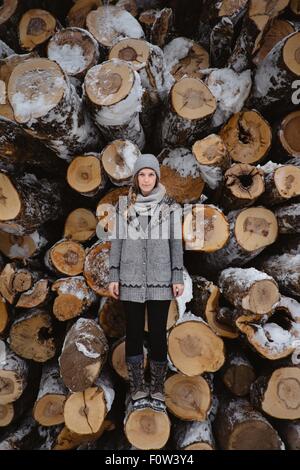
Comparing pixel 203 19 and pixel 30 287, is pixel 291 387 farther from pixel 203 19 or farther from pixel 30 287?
pixel 203 19

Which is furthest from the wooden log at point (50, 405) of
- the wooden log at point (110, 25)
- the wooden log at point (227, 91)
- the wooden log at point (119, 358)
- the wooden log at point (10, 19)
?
the wooden log at point (10, 19)

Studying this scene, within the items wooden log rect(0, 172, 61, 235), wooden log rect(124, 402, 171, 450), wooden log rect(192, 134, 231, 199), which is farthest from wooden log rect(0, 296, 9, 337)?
wooden log rect(192, 134, 231, 199)

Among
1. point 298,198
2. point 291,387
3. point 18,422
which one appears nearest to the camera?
point 291,387

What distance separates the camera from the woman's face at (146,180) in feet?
6.26

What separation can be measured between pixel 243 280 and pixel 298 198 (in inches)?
25.1

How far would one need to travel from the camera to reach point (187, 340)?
2070 mm

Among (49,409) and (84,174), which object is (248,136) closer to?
(84,174)

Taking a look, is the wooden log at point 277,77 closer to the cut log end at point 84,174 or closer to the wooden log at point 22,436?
the cut log end at point 84,174

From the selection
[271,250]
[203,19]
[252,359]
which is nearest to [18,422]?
[252,359]

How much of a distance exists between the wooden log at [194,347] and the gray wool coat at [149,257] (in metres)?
0.23

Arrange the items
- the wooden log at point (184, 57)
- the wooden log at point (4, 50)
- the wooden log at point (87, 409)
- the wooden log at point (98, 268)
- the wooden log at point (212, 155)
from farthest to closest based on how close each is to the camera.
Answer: the wooden log at point (184, 57), the wooden log at point (4, 50), the wooden log at point (98, 268), the wooden log at point (212, 155), the wooden log at point (87, 409)

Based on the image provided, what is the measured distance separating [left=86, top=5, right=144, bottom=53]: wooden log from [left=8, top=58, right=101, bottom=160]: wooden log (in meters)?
0.76

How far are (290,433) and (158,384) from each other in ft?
2.55

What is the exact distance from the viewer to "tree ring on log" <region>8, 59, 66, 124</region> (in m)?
1.98
